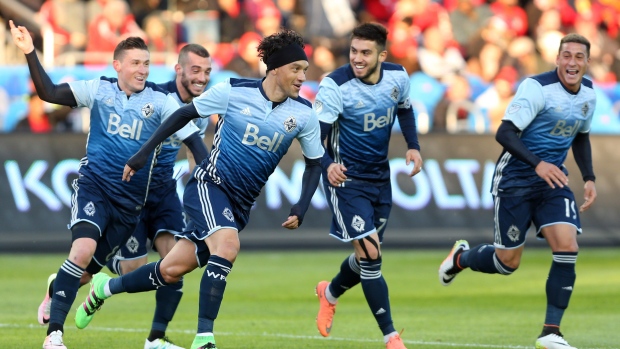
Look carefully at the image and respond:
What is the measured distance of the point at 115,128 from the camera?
8812 mm

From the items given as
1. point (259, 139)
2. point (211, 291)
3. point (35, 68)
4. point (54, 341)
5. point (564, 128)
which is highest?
point (35, 68)

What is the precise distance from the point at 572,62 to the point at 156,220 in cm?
377

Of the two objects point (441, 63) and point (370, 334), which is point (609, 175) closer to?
point (441, 63)

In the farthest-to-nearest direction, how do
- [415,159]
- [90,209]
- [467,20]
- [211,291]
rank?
[467,20] < [415,159] < [90,209] < [211,291]

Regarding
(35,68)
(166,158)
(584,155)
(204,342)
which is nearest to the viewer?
(204,342)

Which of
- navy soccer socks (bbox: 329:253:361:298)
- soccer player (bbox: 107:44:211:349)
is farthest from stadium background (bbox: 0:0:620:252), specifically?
soccer player (bbox: 107:44:211:349)

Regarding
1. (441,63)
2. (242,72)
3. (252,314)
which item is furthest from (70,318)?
(441,63)

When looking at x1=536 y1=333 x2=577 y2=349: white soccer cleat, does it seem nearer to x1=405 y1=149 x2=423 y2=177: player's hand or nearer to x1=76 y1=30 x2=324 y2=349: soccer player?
x1=405 y1=149 x2=423 y2=177: player's hand

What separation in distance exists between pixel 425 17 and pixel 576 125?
1332 cm

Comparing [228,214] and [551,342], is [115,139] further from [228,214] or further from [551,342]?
[551,342]

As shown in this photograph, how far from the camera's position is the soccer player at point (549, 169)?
29.7 ft

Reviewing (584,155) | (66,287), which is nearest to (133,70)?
(66,287)

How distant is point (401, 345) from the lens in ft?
28.1

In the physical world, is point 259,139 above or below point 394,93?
below
